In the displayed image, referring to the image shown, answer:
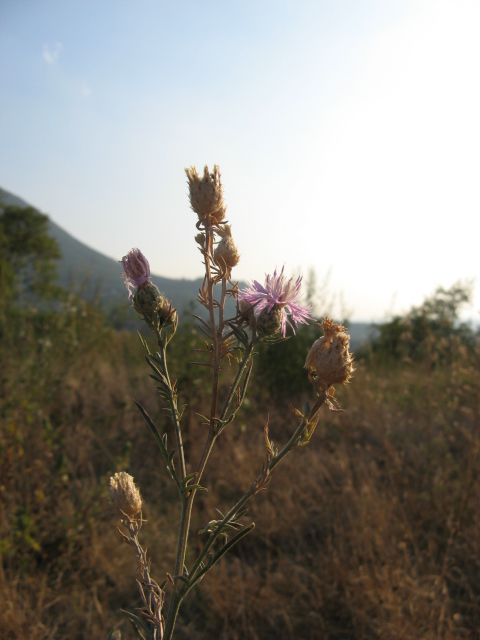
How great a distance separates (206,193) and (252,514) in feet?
10.6

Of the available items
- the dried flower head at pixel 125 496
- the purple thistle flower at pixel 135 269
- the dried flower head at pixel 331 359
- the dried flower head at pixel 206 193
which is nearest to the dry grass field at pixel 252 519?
the dried flower head at pixel 125 496

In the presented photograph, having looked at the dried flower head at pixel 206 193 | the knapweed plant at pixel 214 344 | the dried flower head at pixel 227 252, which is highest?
the dried flower head at pixel 206 193

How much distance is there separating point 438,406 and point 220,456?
2285 millimetres

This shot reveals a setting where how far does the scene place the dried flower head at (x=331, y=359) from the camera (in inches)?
36.1

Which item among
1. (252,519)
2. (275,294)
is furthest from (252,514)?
(275,294)

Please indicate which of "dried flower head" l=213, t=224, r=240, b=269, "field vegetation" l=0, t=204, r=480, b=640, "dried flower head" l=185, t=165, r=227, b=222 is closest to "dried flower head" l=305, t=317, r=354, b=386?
"dried flower head" l=213, t=224, r=240, b=269

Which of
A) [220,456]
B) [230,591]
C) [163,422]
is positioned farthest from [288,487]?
[163,422]

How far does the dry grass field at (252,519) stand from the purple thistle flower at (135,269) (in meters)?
2.32

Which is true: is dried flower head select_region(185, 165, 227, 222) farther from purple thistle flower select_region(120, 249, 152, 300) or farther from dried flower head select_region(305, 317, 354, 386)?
dried flower head select_region(305, 317, 354, 386)

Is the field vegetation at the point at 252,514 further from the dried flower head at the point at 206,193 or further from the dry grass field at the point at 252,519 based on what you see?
the dried flower head at the point at 206,193

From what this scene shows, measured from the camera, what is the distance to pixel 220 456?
171 inches

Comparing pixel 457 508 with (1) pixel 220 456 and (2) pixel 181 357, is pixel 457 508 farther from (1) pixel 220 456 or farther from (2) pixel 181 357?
(2) pixel 181 357

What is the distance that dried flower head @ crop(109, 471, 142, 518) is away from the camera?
978mm

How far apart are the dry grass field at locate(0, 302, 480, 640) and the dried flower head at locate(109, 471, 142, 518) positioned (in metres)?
2.02
